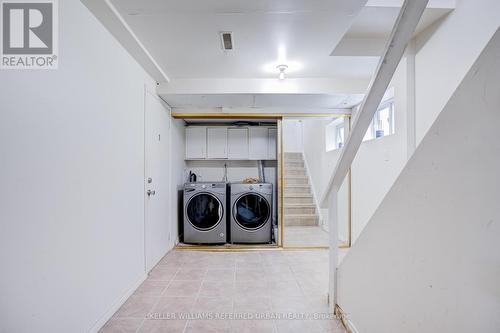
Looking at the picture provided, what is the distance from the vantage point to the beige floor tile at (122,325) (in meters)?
1.65

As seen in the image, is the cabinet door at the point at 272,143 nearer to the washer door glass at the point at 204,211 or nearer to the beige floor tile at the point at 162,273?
the washer door glass at the point at 204,211

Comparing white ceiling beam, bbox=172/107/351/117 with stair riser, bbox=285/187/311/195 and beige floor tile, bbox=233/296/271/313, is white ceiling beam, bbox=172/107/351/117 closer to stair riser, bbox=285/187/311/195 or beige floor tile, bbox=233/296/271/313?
stair riser, bbox=285/187/311/195

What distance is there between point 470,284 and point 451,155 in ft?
1.30

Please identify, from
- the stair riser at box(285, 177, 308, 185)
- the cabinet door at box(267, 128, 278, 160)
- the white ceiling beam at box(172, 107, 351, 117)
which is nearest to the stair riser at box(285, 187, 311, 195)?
the stair riser at box(285, 177, 308, 185)

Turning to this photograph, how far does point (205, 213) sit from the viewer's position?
3.67m

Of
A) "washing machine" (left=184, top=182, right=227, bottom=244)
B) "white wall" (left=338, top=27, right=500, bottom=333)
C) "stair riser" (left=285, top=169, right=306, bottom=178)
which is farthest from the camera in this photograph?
"stair riser" (left=285, top=169, right=306, bottom=178)

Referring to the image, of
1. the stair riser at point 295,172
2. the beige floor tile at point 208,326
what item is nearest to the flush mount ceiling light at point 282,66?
the beige floor tile at point 208,326

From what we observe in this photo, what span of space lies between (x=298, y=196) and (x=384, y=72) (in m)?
3.96

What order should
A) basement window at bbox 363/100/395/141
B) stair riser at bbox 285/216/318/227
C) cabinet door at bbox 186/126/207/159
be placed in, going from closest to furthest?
basement window at bbox 363/100/395/141 → cabinet door at bbox 186/126/207/159 → stair riser at bbox 285/216/318/227

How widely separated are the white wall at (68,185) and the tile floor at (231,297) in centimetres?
25

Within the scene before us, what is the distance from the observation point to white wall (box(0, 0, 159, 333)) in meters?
1.04

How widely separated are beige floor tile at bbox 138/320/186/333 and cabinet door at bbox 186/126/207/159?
104 inches

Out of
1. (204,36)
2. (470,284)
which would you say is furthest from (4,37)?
(470,284)

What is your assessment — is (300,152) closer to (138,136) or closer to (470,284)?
(138,136)
